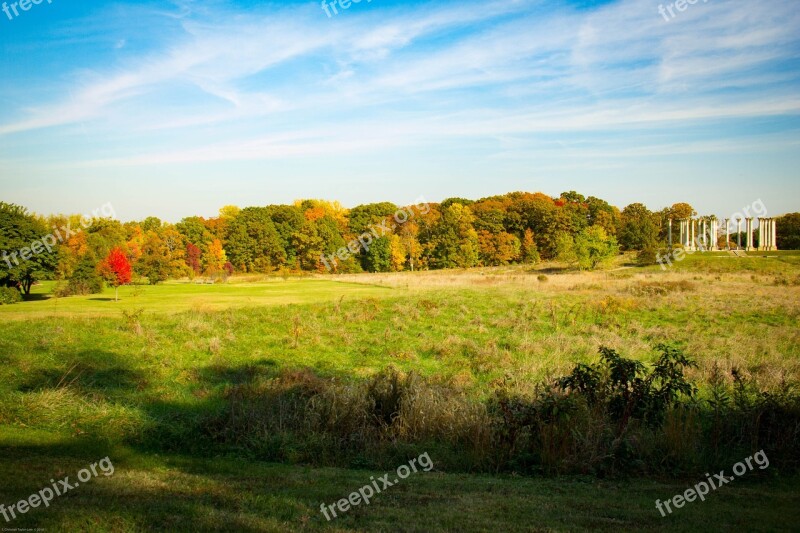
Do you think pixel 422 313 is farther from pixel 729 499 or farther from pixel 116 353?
pixel 729 499

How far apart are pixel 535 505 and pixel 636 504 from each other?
1.36m

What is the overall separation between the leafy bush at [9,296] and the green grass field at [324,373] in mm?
4622

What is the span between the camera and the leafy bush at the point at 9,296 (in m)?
35.3

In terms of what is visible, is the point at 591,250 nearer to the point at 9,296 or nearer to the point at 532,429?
the point at 9,296

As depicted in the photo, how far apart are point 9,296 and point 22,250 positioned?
13.3ft

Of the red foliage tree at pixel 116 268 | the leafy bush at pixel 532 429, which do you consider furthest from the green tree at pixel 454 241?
the leafy bush at pixel 532 429

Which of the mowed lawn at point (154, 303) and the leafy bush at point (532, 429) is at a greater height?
the mowed lawn at point (154, 303)

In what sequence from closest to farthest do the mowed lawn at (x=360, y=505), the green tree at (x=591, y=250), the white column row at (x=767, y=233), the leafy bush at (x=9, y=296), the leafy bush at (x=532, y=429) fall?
the mowed lawn at (x=360, y=505) → the leafy bush at (x=532, y=429) → the leafy bush at (x=9, y=296) → the green tree at (x=591, y=250) → the white column row at (x=767, y=233)

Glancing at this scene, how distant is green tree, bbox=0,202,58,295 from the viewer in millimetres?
37844

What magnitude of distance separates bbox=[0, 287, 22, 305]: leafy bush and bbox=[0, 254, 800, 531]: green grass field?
4.62 m

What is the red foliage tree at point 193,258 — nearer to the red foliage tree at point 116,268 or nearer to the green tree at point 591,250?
the red foliage tree at point 116,268

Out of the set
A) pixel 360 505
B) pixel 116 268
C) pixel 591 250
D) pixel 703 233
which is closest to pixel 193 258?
→ pixel 116 268

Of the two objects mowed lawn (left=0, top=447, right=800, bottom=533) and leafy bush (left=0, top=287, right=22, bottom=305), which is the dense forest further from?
mowed lawn (left=0, top=447, right=800, bottom=533)

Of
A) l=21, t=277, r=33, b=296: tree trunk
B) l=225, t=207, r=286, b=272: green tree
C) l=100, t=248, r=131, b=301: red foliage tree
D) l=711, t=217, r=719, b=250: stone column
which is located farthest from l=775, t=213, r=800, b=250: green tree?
l=21, t=277, r=33, b=296: tree trunk
